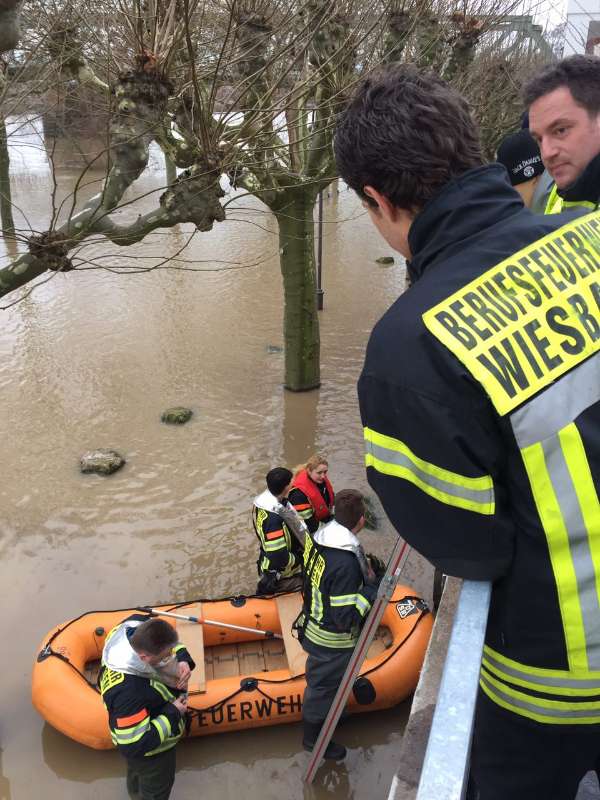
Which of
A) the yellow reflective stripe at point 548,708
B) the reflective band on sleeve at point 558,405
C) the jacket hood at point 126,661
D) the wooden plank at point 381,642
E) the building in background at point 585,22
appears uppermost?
the building in background at point 585,22

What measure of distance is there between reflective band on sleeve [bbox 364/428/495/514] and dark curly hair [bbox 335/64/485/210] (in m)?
0.59

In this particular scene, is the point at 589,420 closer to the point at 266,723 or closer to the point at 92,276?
the point at 266,723

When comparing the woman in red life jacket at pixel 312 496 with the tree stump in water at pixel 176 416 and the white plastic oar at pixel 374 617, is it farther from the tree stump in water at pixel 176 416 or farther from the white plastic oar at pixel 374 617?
the tree stump in water at pixel 176 416

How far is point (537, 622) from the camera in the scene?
4.96 feet

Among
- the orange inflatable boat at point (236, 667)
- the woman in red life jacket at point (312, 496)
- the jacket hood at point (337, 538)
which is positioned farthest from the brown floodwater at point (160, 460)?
the jacket hood at point (337, 538)

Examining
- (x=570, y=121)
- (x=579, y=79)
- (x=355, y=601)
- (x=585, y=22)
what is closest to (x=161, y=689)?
(x=355, y=601)

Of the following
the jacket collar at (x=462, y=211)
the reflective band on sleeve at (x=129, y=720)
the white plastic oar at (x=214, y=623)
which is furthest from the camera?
the white plastic oar at (x=214, y=623)

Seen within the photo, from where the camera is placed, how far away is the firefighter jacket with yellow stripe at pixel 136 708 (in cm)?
394

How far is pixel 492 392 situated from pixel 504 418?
6cm

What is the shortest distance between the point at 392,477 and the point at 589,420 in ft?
1.42

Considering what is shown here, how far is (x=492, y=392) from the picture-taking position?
135 centimetres

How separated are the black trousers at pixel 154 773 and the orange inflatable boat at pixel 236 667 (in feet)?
2.18

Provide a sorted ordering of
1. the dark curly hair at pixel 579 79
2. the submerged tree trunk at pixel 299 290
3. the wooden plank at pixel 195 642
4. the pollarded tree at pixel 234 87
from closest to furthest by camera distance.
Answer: the dark curly hair at pixel 579 79 < the wooden plank at pixel 195 642 < the pollarded tree at pixel 234 87 < the submerged tree trunk at pixel 299 290

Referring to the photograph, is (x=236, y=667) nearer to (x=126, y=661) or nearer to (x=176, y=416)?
(x=126, y=661)
